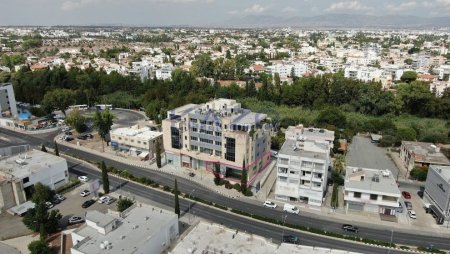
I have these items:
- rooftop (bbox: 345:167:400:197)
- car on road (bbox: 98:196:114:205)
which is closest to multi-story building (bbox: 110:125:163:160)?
car on road (bbox: 98:196:114:205)

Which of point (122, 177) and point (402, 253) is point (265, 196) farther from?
point (122, 177)

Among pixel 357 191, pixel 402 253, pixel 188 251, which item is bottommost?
pixel 402 253

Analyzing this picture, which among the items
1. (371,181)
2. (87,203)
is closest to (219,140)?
(87,203)

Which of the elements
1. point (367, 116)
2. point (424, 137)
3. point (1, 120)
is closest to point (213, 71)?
point (367, 116)

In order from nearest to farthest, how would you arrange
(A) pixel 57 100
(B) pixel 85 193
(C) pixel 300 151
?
(C) pixel 300 151 < (B) pixel 85 193 < (A) pixel 57 100

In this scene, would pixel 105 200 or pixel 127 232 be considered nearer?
pixel 127 232

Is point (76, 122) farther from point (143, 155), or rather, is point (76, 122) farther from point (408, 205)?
point (408, 205)
